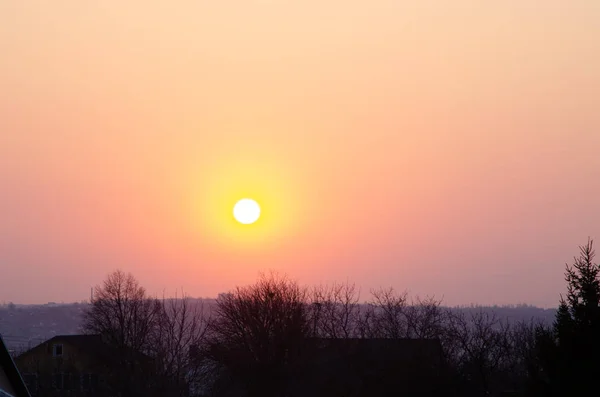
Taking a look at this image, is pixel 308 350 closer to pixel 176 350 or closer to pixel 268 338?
pixel 268 338

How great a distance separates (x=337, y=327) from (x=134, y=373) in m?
17.4

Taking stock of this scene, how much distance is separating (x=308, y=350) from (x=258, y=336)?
3747mm

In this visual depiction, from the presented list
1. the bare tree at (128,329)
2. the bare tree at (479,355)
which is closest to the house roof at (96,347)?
the bare tree at (128,329)

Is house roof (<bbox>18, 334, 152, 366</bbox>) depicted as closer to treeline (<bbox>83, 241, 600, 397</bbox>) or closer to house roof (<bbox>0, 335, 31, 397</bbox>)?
treeline (<bbox>83, 241, 600, 397</bbox>)

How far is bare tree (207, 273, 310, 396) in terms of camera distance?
184ft

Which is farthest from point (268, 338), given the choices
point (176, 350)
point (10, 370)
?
point (10, 370)

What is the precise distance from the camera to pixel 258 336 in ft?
191

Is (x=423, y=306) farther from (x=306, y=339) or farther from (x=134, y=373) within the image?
(x=134, y=373)

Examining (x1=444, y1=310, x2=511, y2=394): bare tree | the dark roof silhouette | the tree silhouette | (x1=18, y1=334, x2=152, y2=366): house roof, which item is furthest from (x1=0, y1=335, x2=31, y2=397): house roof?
(x1=18, y1=334, x2=152, y2=366): house roof

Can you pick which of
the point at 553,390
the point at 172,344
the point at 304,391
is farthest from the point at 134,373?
the point at 553,390

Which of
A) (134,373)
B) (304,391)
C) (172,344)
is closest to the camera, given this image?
(304,391)

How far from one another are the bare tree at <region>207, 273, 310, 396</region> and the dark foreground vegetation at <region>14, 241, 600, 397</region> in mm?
73

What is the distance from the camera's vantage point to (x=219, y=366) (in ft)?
191

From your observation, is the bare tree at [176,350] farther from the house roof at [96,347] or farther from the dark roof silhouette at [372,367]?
the dark roof silhouette at [372,367]
